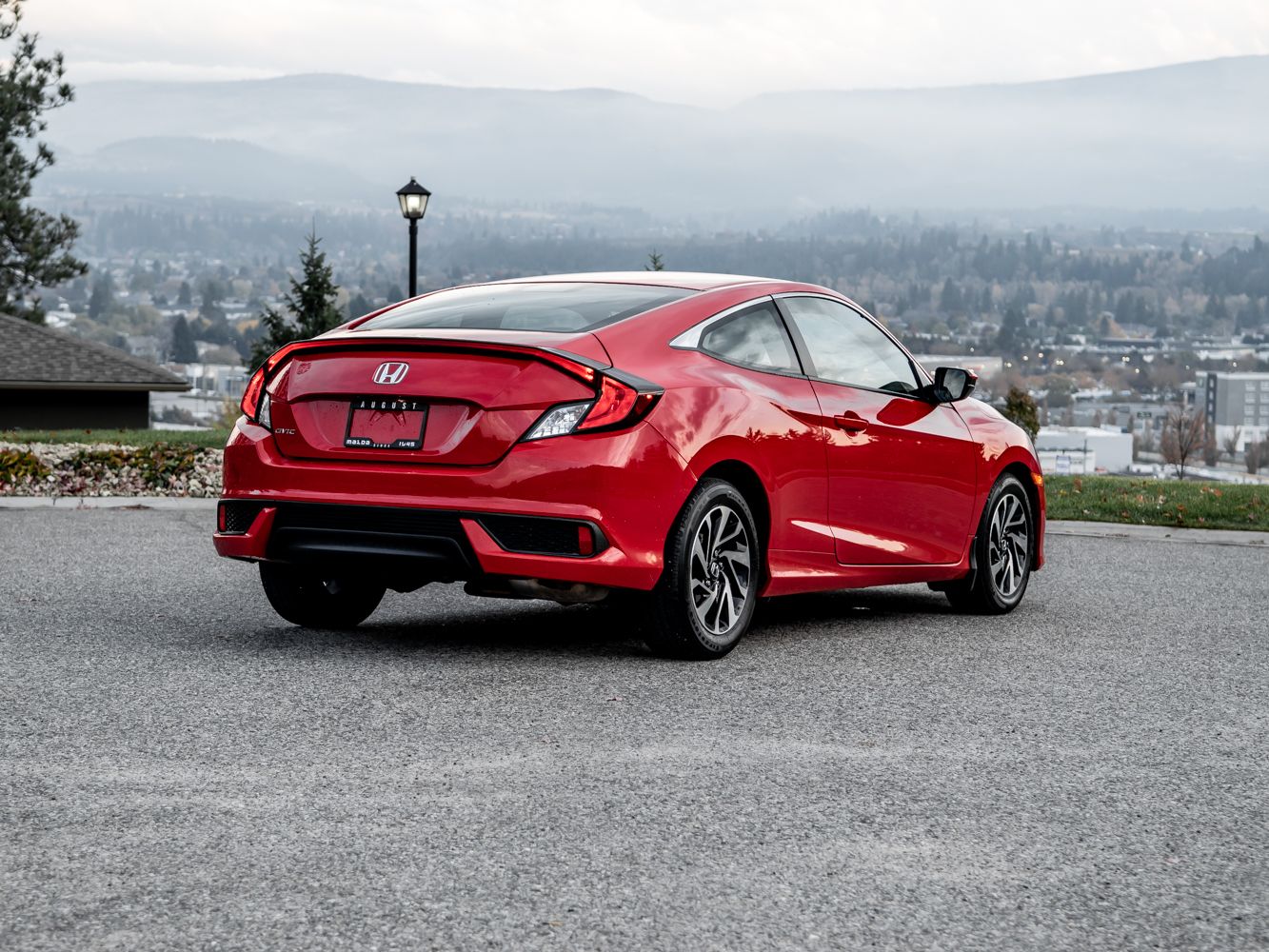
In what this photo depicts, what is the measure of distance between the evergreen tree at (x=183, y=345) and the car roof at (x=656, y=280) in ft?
302

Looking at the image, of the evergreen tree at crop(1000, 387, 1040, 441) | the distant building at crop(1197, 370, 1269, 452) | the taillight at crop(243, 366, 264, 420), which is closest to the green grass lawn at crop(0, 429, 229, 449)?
the taillight at crop(243, 366, 264, 420)

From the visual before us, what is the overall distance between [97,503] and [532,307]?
7809 mm

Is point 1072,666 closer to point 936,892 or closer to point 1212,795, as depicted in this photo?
point 1212,795

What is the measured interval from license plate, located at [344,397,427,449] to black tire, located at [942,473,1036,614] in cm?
354

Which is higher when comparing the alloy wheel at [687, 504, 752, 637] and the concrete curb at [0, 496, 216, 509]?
the alloy wheel at [687, 504, 752, 637]

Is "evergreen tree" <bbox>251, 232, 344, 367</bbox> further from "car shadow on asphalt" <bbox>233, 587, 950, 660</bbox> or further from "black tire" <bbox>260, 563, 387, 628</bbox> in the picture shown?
"black tire" <bbox>260, 563, 387, 628</bbox>

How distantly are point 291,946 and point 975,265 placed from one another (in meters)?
186

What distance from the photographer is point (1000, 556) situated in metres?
9.16

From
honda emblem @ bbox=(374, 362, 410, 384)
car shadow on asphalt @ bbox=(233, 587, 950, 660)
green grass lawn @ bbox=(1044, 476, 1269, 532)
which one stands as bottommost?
car shadow on asphalt @ bbox=(233, 587, 950, 660)

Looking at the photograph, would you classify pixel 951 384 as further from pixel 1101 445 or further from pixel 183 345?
pixel 183 345

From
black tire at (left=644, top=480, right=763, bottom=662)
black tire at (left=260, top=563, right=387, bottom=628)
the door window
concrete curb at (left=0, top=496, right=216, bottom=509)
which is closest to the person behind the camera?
black tire at (left=644, top=480, right=763, bottom=662)

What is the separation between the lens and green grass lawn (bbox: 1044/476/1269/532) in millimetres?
15156

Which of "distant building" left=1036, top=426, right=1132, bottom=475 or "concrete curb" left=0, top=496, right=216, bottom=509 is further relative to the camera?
"distant building" left=1036, top=426, right=1132, bottom=475

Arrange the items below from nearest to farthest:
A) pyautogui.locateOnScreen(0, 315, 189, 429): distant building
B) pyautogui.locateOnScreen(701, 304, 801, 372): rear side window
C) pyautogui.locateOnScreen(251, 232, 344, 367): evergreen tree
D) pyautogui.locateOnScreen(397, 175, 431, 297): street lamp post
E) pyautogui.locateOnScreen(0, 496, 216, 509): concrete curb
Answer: pyautogui.locateOnScreen(701, 304, 801, 372): rear side window
pyautogui.locateOnScreen(0, 496, 216, 509): concrete curb
pyautogui.locateOnScreen(397, 175, 431, 297): street lamp post
pyautogui.locateOnScreen(0, 315, 189, 429): distant building
pyautogui.locateOnScreen(251, 232, 344, 367): evergreen tree
